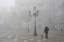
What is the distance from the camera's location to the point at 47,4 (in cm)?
8994

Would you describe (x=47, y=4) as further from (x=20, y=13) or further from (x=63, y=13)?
(x=63, y=13)

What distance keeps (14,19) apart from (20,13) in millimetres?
4691

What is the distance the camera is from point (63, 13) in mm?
52219

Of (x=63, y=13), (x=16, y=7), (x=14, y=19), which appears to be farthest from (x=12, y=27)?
(x=63, y=13)

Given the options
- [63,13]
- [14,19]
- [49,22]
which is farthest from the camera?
[14,19]

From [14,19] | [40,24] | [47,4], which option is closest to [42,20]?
[40,24]

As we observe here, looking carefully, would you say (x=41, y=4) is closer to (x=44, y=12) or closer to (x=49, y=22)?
(x=44, y=12)

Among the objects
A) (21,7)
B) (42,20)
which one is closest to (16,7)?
(21,7)

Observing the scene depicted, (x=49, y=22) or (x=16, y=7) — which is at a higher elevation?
(x=16, y=7)

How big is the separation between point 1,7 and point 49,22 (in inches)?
1105

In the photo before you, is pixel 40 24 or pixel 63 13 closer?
pixel 63 13

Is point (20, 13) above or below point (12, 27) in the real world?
above

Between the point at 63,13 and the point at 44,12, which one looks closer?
the point at 63,13

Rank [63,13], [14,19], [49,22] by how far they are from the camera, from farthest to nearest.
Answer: [14,19], [49,22], [63,13]
